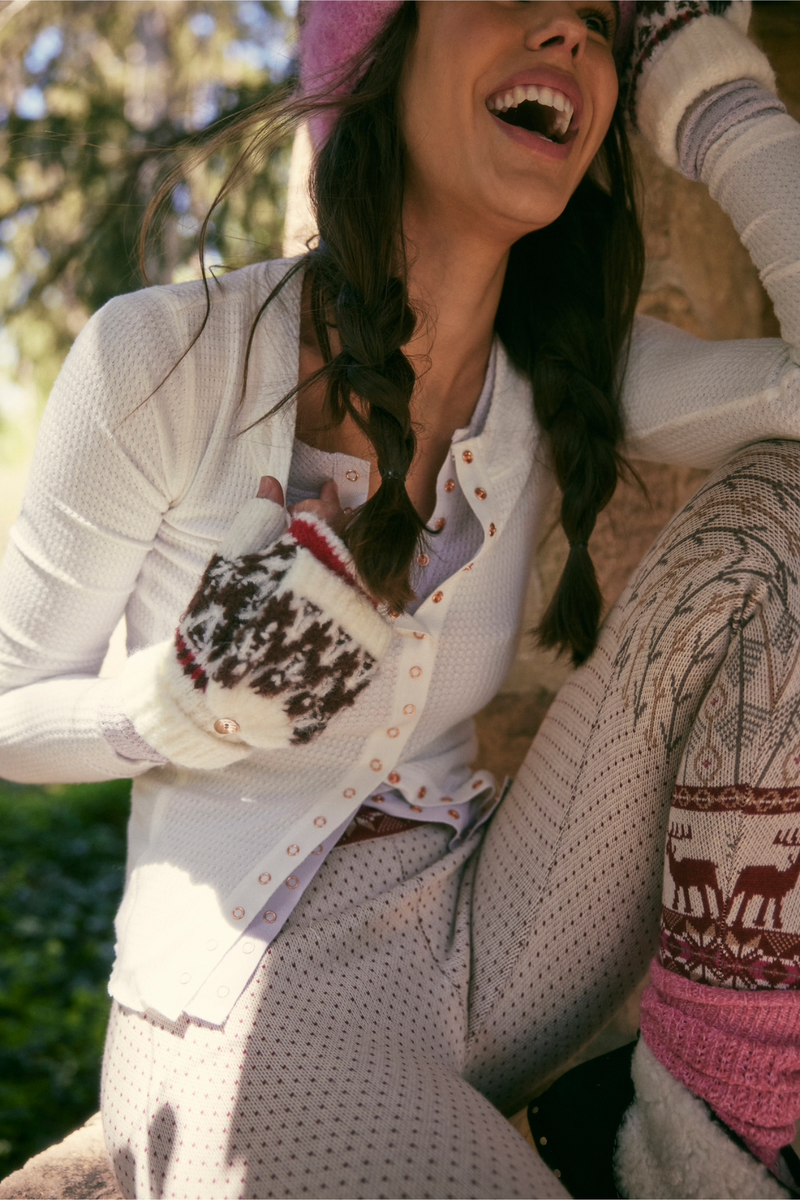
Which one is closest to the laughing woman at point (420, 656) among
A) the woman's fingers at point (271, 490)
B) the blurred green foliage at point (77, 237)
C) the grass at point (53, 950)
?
the woman's fingers at point (271, 490)

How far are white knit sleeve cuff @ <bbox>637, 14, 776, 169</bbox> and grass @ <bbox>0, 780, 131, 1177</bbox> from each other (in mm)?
1565

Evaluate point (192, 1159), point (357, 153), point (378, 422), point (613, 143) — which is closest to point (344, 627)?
point (378, 422)

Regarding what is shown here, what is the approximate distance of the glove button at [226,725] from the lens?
1.19 m

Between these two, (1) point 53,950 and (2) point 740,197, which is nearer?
(2) point 740,197

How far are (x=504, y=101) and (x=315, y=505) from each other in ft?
2.05

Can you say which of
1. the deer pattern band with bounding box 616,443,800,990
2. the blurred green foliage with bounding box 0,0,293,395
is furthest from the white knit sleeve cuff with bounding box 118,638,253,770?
the blurred green foliage with bounding box 0,0,293,395

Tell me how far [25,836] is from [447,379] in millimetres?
2330

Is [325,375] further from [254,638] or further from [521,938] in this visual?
[521,938]

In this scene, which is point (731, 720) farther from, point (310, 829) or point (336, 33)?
point (336, 33)

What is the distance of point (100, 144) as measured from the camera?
10.5 ft

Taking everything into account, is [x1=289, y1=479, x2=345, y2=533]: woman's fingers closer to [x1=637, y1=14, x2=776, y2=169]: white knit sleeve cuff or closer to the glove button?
the glove button

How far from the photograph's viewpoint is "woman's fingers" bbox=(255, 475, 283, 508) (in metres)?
1.27

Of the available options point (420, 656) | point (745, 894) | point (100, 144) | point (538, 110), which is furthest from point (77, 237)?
point (745, 894)

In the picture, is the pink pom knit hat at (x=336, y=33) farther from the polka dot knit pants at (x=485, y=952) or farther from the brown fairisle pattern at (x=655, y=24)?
the polka dot knit pants at (x=485, y=952)
